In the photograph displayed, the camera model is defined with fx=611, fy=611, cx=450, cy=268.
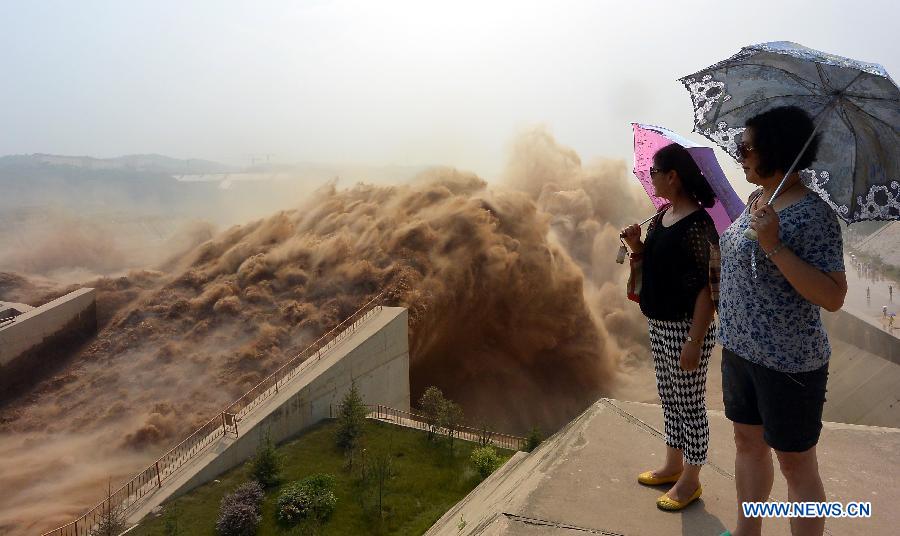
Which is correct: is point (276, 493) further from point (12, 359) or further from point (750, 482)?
point (12, 359)

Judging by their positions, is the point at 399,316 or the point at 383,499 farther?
the point at 399,316

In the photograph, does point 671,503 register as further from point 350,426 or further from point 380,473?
point 350,426

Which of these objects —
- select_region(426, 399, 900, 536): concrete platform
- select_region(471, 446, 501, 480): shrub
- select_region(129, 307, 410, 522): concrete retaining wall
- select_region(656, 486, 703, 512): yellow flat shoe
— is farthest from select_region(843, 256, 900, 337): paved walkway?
select_region(656, 486, 703, 512): yellow flat shoe

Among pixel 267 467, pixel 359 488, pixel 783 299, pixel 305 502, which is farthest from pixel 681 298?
pixel 267 467

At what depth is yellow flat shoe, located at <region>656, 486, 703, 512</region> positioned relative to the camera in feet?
13.0

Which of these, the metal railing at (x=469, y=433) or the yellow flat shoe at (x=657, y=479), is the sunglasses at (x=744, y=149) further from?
the metal railing at (x=469, y=433)

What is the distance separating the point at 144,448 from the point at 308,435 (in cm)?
394

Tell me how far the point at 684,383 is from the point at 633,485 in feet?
2.95

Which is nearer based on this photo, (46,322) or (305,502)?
(305,502)

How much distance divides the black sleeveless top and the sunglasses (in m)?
0.65

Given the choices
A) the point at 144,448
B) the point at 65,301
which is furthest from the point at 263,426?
the point at 65,301

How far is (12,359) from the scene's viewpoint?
16.8 meters

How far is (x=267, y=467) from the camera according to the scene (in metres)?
11.2

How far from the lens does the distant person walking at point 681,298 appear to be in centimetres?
372
